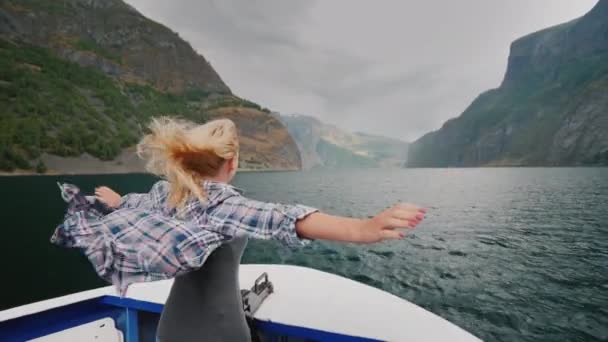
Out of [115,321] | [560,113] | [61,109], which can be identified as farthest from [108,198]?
[560,113]

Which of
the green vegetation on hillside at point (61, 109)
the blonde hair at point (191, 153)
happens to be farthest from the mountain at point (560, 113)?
the green vegetation on hillside at point (61, 109)

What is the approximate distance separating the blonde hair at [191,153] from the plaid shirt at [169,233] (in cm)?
9

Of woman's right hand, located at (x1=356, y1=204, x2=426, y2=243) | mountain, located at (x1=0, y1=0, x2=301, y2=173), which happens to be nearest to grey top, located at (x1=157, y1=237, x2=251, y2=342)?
woman's right hand, located at (x1=356, y1=204, x2=426, y2=243)

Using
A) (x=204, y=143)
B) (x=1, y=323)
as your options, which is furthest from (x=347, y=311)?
(x=1, y=323)

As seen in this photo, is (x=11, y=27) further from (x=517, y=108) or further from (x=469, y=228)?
(x=517, y=108)

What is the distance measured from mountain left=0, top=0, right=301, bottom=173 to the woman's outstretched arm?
4057 inches

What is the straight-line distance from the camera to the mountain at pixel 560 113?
399 ft

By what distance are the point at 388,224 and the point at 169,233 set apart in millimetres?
903

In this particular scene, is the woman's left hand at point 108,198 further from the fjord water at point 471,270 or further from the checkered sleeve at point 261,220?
the fjord water at point 471,270

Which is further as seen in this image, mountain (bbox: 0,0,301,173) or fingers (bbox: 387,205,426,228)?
mountain (bbox: 0,0,301,173)

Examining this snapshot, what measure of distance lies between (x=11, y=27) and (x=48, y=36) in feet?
69.7

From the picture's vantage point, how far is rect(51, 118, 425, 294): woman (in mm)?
1189

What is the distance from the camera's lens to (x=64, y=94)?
11900 cm

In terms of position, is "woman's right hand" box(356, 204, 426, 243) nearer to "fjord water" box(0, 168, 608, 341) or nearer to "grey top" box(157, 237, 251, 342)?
"grey top" box(157, 237, 251, 342)
